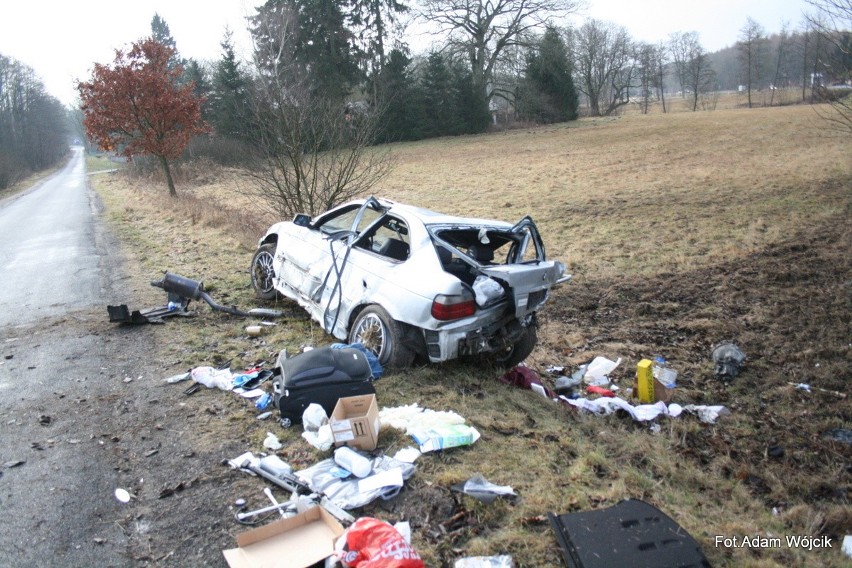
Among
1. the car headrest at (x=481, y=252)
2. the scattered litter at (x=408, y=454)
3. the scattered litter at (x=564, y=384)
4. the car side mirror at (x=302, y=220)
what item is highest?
the car side mirror at (x=302, y=220)

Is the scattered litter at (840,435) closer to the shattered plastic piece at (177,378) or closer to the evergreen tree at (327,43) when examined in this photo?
the shattered plastic piece at (177,378)

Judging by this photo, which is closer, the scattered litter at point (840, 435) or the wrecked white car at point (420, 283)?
the scattered litter at point (840, 435)

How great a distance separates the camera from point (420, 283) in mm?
5734

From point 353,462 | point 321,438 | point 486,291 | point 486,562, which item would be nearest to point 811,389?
point 486,291

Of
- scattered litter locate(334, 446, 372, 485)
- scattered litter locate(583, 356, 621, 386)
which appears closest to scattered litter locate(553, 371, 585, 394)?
scattered litter locate(583, 356, 621, 386)

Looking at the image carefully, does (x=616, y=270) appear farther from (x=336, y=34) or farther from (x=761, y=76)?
(x=761, y=76)

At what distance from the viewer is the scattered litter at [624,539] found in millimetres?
3254

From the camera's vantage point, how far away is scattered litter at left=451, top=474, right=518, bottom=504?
151 inches

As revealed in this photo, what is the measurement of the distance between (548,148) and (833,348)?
96.4ft

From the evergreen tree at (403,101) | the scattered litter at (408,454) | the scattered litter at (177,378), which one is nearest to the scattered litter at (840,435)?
the scattered litter at (408,454)

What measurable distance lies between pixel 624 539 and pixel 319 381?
254 cm

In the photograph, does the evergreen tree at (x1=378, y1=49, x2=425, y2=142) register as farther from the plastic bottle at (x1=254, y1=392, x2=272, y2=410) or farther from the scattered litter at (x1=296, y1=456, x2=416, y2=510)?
the scattered litter at (x1=296, y1=456, x2=416, y2=510)

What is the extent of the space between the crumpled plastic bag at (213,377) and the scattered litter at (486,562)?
3065 mm

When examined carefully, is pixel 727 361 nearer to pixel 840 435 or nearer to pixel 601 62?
pixel 840 435
